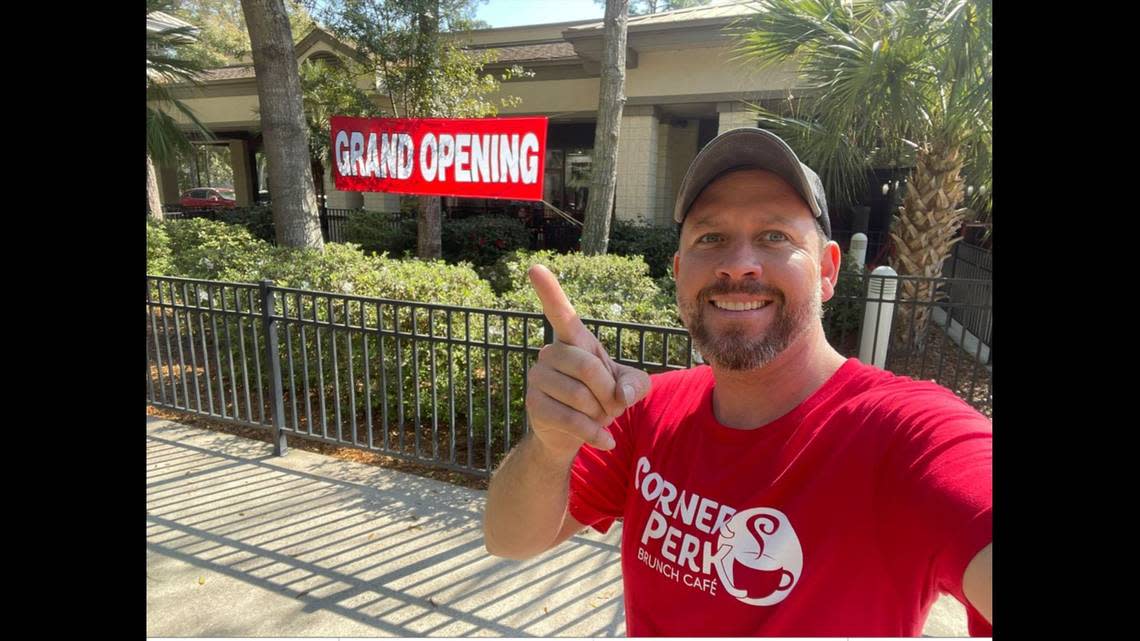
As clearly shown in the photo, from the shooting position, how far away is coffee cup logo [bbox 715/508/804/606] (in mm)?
1004

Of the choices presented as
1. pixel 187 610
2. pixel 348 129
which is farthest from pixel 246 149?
pixel 187 610

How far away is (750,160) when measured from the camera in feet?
4.25

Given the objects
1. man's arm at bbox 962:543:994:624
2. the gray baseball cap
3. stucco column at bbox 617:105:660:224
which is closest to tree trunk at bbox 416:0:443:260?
stucco column at bbox 617:105:660:224

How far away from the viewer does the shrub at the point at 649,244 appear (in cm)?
973

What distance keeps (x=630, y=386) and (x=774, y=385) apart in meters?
0.36

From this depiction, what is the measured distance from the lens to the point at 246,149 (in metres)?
18.6

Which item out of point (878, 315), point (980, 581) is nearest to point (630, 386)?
point (980, 581)

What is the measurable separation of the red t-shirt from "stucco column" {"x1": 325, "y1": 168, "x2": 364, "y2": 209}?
51.7 ft

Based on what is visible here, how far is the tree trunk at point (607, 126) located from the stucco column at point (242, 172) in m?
14.9

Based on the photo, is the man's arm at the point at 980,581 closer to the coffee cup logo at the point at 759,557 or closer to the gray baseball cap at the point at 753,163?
the coffee cup logo at the point at 759,557

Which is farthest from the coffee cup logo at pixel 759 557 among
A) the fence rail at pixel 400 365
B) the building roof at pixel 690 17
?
the building roof at pixel 690 17

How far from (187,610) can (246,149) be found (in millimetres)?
19174

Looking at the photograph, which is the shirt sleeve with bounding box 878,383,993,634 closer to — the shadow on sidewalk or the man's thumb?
the man's thumb

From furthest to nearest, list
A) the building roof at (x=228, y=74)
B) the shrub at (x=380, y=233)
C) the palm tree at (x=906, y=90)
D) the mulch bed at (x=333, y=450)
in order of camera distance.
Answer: the building roof at (x=228, y=74)
the shrub at (x=380, y=233)
the palm tree at (x=906, y=90)
the mulch bed at (x=333, y=450)
